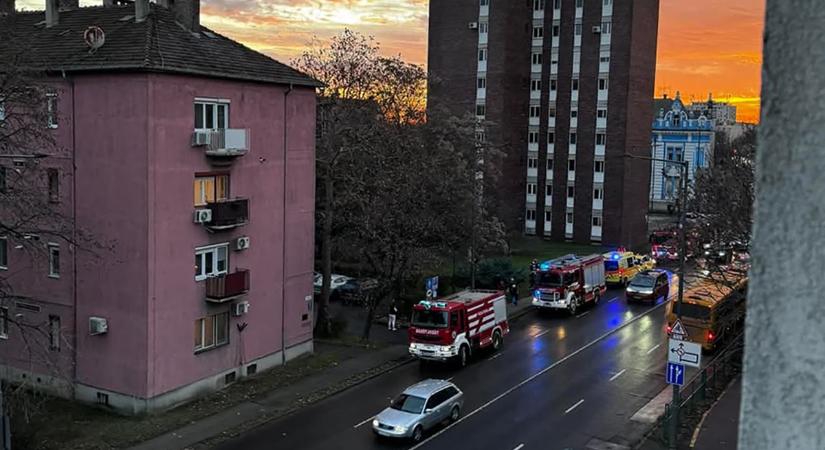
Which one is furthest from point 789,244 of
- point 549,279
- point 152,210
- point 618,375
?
point 549,279

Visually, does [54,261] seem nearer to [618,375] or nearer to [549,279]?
[618,375]

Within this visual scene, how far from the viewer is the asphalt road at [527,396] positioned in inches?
896

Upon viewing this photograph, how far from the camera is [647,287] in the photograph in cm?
4491

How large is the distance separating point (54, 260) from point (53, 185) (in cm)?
252

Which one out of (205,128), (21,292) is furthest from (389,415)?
(21,292)

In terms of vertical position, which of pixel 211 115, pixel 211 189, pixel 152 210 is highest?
pixel 211 115

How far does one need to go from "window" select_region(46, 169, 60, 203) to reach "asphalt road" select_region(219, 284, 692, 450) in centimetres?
1022

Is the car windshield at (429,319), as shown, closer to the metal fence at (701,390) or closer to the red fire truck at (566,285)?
the metal fence at (701,390)

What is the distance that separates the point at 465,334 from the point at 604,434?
8621 millimetres

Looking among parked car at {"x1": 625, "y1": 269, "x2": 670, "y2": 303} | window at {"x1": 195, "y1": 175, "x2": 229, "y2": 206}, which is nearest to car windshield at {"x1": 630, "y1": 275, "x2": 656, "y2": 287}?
parked car at {"x1": 625, "y1": 269, "x2": 670, "y2": 303}

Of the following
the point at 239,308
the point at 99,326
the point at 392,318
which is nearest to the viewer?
the point at 99,326

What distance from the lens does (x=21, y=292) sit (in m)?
27.0

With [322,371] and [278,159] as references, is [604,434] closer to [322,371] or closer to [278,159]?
[322,371]

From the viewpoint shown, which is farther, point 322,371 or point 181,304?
point 322,371
